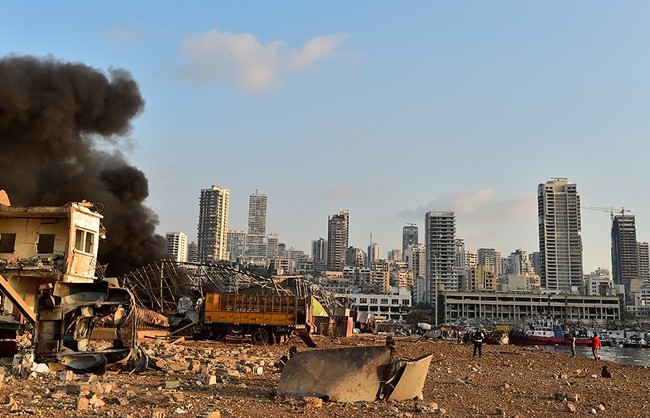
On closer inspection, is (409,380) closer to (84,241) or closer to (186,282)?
(84,241)

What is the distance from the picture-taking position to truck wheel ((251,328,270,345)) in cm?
2970

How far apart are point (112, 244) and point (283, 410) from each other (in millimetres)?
43998

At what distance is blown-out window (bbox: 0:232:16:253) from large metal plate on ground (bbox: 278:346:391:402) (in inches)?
339

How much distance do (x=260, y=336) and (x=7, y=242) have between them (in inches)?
638

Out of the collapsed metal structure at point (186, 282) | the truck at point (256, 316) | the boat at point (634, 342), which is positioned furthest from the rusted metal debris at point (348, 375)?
the boat at point (634, 342)

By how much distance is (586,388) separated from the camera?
48.6 feet

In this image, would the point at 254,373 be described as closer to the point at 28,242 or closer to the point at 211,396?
the point at 211,396

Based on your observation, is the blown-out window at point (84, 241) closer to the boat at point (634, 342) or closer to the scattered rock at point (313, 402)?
the scattered rock at point (313, 402)

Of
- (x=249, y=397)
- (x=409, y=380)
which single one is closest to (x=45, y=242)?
(x=249, y=397)

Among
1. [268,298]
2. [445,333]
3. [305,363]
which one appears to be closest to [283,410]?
[305,363]

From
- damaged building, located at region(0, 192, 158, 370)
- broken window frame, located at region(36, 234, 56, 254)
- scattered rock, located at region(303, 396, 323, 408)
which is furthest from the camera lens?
broken window frame, located at region(36, 234, 56, 254)

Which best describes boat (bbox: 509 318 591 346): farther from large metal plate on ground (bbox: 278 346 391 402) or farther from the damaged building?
large metal plate on ground (bbox: 278 346 391 402)

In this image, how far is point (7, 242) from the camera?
15.4m

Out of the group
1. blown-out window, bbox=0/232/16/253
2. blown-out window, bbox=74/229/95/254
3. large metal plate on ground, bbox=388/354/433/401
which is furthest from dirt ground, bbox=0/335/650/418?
blown-out window, bbox=0/232/16/253
